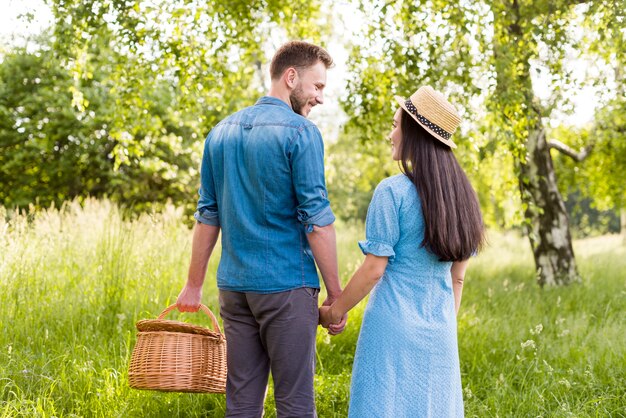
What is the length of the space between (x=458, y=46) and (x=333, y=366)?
4006 mm

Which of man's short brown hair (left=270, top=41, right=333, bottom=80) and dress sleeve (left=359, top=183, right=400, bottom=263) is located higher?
man's short brown hair (left=270, top=41, right=333, bottom=80)

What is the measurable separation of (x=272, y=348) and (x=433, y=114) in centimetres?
125

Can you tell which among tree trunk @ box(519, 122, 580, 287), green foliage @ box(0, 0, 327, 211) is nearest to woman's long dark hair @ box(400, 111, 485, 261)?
green foliage @ box(0, 0, 327, 211)

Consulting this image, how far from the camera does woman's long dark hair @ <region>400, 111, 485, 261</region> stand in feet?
9.45

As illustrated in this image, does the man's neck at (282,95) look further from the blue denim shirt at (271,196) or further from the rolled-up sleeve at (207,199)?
the rolled-up sleeve at (207,199)

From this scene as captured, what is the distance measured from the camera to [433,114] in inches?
116

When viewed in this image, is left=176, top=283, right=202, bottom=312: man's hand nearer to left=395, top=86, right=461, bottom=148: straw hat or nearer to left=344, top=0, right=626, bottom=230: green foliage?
left=395, top=86, right=461, bottom=148: straw hat

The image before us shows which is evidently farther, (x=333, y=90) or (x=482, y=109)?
(x=333, y=90)

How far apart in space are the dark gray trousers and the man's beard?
2.79ft

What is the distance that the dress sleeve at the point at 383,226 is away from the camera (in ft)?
9.35

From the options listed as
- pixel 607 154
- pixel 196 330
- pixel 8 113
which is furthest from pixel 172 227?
pixel 8 113

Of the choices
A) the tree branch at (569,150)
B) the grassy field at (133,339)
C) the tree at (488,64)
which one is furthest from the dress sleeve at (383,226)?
the tree branch at (569,150)

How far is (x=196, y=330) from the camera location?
136 inches

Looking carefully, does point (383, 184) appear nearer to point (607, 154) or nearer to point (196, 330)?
point (196, 330)
